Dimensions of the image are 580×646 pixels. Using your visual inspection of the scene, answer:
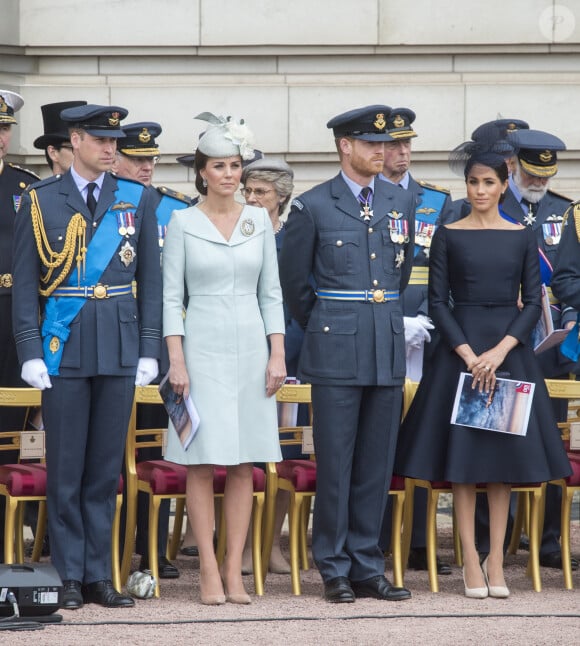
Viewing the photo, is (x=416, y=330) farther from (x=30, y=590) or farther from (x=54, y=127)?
(x=30, y=590)

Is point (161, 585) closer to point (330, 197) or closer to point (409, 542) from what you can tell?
point (409, 542)

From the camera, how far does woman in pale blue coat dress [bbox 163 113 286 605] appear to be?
23.7ft

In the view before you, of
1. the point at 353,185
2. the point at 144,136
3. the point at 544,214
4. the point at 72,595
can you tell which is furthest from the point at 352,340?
the point at 144,136

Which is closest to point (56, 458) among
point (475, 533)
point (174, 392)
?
point (174, 392)

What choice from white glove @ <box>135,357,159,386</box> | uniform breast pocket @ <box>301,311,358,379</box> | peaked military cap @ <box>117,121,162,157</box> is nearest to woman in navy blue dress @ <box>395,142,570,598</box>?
uniform breast pocket @ <box>301,311,358,379</box>

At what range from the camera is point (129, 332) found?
283 inches

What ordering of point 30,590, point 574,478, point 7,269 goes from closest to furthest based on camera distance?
1. point 30,590
2. point 574,478
3. point 7,269

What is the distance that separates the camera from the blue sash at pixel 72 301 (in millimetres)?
7094

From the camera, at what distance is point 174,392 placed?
7.21 metres

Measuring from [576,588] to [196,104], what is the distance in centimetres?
424

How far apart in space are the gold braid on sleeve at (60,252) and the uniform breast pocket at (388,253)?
1.20 metres

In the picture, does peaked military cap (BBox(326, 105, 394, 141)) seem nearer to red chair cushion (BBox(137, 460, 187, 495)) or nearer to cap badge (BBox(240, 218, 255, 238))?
cap badge (BBox(240, 218, 255, 238))

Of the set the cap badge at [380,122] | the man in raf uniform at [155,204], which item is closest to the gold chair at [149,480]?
the man in raf uniform at [155,204]

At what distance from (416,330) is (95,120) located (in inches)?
73.4
